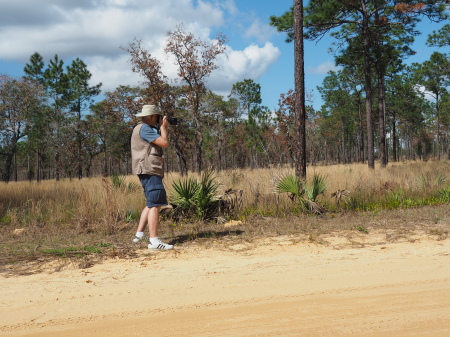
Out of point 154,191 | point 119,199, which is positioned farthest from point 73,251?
point 119,199

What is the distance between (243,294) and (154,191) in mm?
2357

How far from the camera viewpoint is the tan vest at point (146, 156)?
210 inches

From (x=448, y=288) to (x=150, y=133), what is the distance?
399cm

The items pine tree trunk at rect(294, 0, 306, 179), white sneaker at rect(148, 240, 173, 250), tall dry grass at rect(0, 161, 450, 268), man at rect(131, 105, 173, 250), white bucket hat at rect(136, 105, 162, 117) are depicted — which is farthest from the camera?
pine tree trunk at rect(294, 0, 306, 179)

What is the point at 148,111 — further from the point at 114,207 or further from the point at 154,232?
the point at 114,207

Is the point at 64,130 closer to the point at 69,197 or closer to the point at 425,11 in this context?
the point at 69,197

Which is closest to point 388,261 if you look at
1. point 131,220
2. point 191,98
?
point 131,220

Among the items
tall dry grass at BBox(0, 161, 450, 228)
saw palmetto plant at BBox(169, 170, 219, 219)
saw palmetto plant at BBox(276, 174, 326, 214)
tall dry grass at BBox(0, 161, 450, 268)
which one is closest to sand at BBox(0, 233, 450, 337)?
tall dry grass at BBox(0, 161, 450, 268)

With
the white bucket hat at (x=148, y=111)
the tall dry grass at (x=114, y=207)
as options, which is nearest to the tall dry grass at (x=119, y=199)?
the tall dry grass at (x=114, y=207)

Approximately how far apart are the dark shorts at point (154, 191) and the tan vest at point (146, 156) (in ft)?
0.31

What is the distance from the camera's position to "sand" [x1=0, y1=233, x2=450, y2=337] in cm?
275

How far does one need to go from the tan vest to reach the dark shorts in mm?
93

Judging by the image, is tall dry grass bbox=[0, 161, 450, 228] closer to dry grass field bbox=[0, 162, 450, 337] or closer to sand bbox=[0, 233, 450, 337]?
dry grass field bbox=[0, 162, 450, 337]

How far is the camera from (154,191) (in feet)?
17.4
